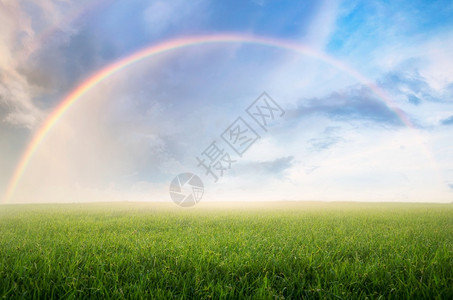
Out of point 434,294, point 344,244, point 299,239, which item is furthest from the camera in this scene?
point 299,239

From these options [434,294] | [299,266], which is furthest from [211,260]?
[434,294]

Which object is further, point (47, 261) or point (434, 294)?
point (47, 261)

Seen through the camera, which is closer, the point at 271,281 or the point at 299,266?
the point at 271,281

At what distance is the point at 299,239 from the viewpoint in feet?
21.4

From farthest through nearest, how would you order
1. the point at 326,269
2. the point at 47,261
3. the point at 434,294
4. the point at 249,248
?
the point at 249,248
the point at 47,261
the point at 326,269
the point at 434,294

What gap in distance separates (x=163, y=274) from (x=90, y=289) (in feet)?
3.45

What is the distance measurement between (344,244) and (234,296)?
404cm

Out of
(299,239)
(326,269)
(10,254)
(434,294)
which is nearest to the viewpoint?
(434,294)

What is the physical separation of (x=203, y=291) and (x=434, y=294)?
3.22 meters

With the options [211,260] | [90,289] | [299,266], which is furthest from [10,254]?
[299,266]

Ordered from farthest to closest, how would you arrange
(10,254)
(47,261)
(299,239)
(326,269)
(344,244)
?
(299,239) < (344,244) < (10,254) < (47,261) < (326,269)

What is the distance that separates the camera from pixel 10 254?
491 cm

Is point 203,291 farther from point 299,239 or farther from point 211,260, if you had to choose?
point 299,239

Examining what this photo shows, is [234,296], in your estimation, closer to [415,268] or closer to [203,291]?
[203,291]
